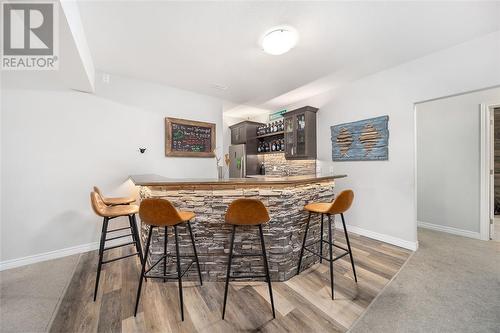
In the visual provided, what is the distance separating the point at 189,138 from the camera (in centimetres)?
372

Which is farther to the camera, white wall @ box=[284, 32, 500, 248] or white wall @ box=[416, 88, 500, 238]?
white wall @ box=[416, 88, 500, 238]

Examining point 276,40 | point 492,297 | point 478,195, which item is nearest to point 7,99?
point 276,40

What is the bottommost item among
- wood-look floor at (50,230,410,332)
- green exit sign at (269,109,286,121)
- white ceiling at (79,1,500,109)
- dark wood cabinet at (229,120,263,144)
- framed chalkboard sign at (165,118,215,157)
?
wood-look floor at (50,230,410,332)

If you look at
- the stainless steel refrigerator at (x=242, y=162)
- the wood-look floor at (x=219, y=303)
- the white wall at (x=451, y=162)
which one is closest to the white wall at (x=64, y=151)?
the wood-look floor at (x=219, y=303)

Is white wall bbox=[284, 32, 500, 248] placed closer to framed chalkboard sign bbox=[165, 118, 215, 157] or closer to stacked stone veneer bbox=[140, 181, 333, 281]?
stacked stone veneer bbox=[140, 181, 333, 281]

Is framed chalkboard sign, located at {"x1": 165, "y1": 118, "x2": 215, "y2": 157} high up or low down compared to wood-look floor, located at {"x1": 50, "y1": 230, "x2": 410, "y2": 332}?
up

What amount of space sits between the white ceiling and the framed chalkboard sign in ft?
2.64

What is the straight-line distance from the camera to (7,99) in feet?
7.79

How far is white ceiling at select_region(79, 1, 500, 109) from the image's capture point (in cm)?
179

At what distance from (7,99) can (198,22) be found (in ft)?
8.63

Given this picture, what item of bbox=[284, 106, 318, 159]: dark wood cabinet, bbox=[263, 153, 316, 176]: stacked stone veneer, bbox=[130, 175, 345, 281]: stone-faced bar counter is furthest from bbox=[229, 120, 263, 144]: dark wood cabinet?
bbox=[130, 175, 345, 281]: stone-faced bar counter

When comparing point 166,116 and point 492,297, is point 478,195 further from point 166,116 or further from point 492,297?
point 166,116

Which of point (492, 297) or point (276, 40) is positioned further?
point (276, 40)

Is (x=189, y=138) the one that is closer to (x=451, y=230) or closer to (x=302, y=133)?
(x=302, y=133)
